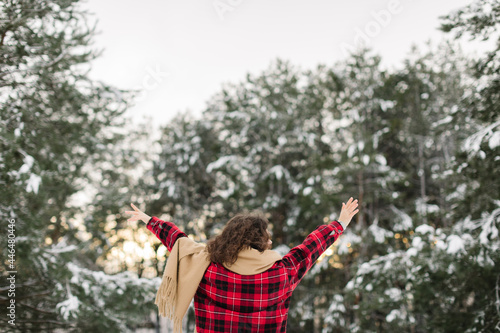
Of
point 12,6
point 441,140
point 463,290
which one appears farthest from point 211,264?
point 441,140

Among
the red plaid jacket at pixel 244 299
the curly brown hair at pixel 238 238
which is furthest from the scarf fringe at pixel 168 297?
the curly brown hair at pixel 238 238

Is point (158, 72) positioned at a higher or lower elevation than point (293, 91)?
lower

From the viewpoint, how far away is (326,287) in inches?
508

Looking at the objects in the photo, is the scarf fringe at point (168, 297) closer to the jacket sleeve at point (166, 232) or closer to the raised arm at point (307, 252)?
the jacket sleeve at point (166, 232)

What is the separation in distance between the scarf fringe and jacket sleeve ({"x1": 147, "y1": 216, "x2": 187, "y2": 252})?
20 centimetres

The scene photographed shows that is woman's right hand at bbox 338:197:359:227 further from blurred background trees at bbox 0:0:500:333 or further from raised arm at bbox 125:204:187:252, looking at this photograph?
blurred background trees at bbox 0:0:500:333

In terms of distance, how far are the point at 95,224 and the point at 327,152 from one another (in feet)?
28.6

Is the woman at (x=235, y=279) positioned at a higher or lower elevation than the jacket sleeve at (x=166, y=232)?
lower

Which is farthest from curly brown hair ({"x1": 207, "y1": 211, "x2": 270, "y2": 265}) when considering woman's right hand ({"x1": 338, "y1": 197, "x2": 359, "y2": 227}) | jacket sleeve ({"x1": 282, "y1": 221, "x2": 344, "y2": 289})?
woman's right hand ({"x1": 338, "y1": 197, "x2": 359, "y2": 227})

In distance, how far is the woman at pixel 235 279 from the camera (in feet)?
6.59

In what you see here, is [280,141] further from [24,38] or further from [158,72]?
[24,38]

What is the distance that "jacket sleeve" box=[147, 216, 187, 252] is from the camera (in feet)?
7.47

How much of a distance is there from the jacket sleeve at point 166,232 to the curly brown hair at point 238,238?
0.26 metres

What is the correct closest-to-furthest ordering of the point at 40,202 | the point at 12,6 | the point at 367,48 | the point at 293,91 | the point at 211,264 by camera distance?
1. the point at 211,264
2. the point at 12,6
3. the point at 40,202
4. the point at 367,48
5. the point at 293,91
